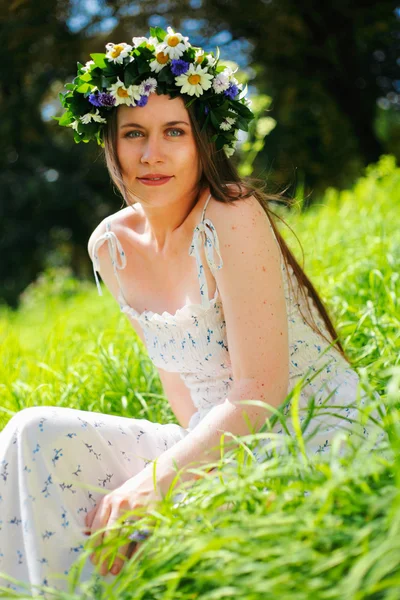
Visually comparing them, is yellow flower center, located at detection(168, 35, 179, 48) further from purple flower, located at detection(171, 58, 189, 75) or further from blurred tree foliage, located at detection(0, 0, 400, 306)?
blurred tree foliage, located at detection(0, 0, 400, 306)

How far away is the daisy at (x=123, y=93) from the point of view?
201 centimetres

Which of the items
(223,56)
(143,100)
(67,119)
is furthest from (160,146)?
(223,56)

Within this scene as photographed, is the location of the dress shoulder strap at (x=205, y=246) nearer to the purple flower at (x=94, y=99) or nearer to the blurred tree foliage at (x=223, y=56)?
the purple flower at (x=94, y=99)

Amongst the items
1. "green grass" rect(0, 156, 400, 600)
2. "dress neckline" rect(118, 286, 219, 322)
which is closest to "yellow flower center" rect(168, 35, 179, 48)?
"dress neckline" rect(118, 286, 219, 322)

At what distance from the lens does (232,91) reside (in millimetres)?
2172

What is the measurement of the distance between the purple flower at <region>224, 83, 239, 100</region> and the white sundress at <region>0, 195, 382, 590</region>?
16.5 inches

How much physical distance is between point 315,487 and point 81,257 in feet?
30.6

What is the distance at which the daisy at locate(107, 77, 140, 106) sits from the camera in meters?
2.01

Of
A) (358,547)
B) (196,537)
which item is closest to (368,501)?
(358,547)

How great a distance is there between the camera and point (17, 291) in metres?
9.76

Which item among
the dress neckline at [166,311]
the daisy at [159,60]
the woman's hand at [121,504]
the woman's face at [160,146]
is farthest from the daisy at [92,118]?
the woman's hand at [121,504]

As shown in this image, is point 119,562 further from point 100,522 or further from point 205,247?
point 205,247

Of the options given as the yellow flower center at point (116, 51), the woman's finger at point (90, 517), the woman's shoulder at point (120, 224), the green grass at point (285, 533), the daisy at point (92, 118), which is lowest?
the woman's finger at point (90, 517)

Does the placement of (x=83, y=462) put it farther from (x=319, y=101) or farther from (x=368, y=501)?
(x=319, y=101)
